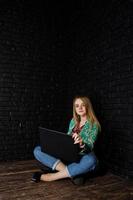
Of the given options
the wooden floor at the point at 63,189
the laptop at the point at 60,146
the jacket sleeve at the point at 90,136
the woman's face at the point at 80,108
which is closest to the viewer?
the wooden floor at the point at 63,189

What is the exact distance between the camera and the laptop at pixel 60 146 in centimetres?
262

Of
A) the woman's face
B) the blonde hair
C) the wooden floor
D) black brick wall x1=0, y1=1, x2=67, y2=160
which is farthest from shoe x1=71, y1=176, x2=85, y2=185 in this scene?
black brick wall x1=0, y1=1, x2=67, y2=160

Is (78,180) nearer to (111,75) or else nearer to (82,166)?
(82,166)

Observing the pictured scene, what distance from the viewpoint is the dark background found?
3150mm

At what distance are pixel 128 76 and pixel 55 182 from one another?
1548mm

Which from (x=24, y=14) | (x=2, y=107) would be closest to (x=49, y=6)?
(x=24, y=14)

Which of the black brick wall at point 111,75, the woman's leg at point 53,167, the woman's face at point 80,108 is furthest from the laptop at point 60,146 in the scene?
the black brick wall at point 111,75

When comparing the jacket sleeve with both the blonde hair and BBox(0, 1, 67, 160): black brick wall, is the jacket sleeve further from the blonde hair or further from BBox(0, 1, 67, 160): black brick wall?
BBox(0, 1, 67, 160): black brick wall

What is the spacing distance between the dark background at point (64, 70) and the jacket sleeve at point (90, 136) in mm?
320

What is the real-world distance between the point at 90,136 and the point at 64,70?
5.49 feet

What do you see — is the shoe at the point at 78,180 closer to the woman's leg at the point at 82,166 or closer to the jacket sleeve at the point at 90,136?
the woman's leg at the point at 82,166

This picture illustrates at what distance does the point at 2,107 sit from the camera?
12.8 feet

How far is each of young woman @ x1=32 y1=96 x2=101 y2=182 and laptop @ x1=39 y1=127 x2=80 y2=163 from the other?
0.10 m

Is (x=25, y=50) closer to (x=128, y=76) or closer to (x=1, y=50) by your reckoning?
(x=1, y=50)
